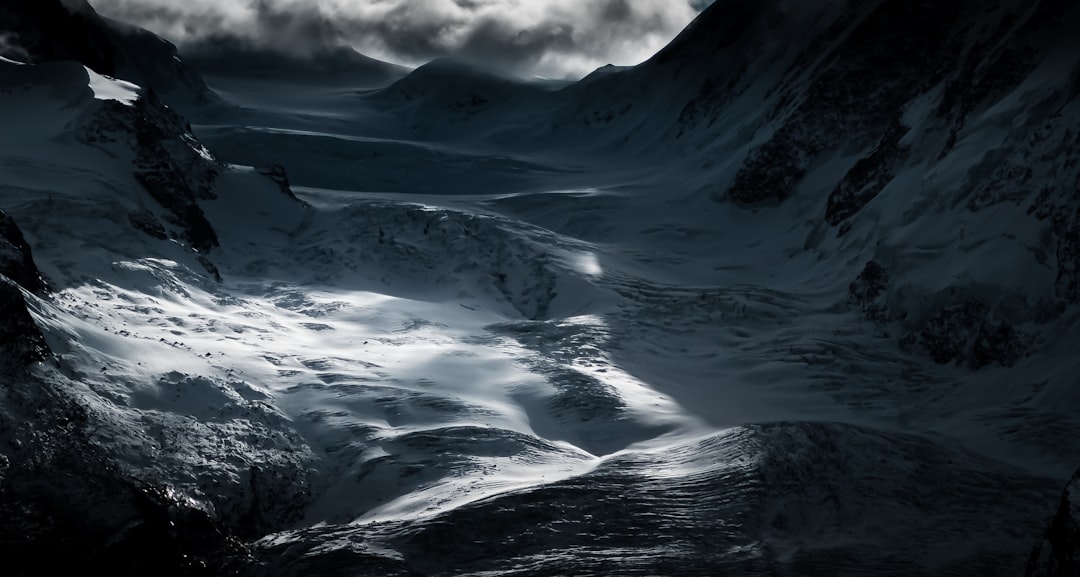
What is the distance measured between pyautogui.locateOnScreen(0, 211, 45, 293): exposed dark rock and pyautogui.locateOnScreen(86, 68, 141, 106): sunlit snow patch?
1168 cm

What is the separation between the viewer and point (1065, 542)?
8.01 m

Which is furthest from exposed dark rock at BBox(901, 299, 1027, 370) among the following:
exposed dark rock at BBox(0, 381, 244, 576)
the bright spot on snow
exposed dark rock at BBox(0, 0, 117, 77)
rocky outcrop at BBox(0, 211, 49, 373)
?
exposed dark rock at BBox(0, 0, 117, 77)

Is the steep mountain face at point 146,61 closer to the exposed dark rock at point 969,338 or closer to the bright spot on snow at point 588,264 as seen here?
the bright spot on snow at point 588,264

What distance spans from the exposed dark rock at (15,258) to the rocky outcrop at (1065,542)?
1423 centimetres

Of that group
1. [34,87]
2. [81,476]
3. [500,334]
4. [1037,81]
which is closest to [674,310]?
[500,334]

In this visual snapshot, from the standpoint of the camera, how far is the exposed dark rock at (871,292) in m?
23.2

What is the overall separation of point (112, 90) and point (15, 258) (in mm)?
13767

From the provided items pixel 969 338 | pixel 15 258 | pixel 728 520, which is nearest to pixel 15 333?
pixel 15 258

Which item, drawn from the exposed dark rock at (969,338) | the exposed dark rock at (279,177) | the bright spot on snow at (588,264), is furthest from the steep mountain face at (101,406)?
the exposed dark rock at (969,338)

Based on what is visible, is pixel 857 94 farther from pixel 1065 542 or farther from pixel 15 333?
pixel 1065 542

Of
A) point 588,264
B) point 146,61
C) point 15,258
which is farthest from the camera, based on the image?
point 146,61

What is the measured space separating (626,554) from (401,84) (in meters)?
53.6

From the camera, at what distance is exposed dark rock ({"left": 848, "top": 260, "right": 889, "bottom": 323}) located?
2317cm

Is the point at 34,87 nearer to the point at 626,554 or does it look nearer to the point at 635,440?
the point at 635,440
